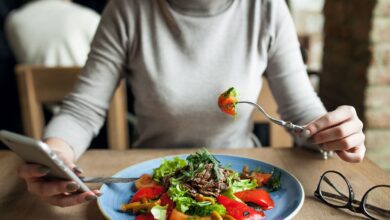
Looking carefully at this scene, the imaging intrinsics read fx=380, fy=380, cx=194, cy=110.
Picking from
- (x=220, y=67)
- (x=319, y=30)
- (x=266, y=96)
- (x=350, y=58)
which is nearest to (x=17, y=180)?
(x=220, y=67)

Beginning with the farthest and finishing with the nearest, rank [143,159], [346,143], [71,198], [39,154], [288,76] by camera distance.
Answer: [288,76]
[143,159]
[346,143]
[71,198]
[39,154]

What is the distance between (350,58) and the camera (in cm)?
142

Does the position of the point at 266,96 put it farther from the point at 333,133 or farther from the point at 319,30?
the point at 319,30

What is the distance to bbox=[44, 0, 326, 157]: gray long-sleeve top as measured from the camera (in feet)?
3.44

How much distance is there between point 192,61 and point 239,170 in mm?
382

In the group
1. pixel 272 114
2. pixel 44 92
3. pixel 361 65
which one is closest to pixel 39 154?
pixel 44 92

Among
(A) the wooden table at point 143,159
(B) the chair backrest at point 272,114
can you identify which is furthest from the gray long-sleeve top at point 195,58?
(B) the chair backrest at point 272,114

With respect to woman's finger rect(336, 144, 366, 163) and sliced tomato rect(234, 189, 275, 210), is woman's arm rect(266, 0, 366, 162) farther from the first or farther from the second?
sliced tomato rect(234, 189, 275, 210)

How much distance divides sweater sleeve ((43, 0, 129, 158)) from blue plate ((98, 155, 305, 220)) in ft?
0.71

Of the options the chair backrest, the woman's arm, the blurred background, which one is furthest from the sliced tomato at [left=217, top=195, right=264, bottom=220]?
the blurred background

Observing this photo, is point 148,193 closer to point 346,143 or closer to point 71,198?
point 71,198

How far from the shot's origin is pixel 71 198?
65cm

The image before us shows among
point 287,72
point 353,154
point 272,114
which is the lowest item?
point 272,114

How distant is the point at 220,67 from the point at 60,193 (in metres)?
0.59
